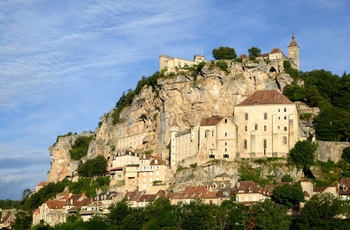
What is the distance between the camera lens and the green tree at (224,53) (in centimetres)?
10850

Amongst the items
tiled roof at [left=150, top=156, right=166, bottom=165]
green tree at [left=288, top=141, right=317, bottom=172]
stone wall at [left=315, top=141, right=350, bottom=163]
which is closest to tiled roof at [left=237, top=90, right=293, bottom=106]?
green tree at [left=288, top=141, right=317, bottom=172]

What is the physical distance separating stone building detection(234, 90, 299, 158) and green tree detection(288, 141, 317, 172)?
1579 mm

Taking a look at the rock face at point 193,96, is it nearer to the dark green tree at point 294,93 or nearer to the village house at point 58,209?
the dark green tree at point 294,93

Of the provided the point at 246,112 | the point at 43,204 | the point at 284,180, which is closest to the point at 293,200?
the point at 284,180

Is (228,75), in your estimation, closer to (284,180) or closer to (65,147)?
(284,180)

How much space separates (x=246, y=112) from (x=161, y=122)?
16709 millimetres

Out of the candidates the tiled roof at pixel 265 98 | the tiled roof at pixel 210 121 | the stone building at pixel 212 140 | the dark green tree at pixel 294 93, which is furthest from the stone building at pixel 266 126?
the dark green tree at pixel 294 93

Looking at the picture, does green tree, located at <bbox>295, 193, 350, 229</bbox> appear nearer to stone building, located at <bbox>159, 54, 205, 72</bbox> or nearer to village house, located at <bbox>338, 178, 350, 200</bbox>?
village house, located at <bbox>338, 178, 350, 200</bbox>

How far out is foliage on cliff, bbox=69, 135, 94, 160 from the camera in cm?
12069

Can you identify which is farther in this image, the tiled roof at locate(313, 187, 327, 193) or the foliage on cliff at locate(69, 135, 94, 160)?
the foliage on cliff at locate(69, 135, 94, 160)

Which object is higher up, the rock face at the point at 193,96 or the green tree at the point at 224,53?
the green tree at the point at 224,53

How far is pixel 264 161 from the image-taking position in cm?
8675

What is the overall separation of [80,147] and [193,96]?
112 ft

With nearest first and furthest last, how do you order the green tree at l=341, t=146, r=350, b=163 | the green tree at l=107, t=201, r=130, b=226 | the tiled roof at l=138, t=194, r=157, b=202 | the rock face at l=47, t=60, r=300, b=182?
the green tree at l=107, t=201, r=130, b=226
the green tree at l=341, t=146, r=350, b=163
the tiled roof at l=138, t=194, r=157, b=202
the rock face at l=47, t=60, r=300, b=182
